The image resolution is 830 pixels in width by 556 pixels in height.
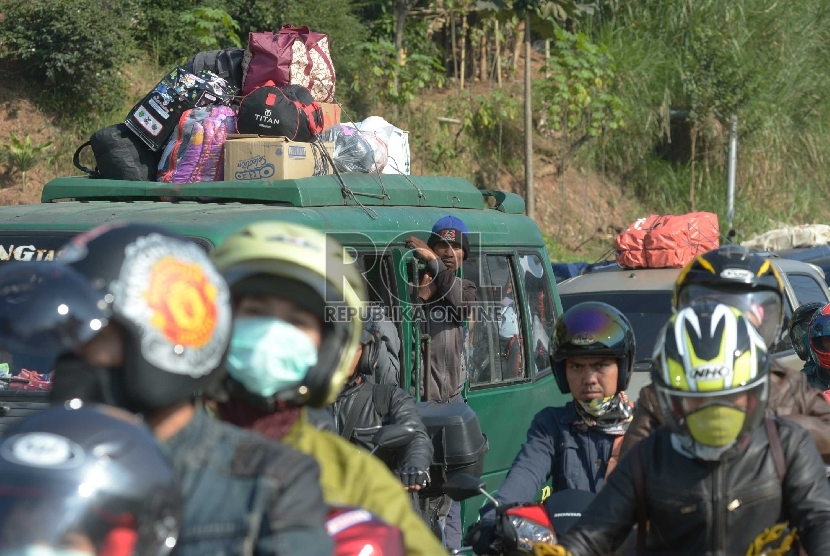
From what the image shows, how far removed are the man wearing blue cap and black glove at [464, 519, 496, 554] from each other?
9.97ft

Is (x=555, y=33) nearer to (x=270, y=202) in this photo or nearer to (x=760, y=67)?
(x=760, y=67)

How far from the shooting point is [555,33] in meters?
19.3

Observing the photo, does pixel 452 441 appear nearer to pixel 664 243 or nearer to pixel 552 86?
pixel 664 243

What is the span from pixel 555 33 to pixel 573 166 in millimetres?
4659

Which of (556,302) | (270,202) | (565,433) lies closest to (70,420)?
(565,433)

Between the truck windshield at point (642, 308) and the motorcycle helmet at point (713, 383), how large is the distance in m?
5.19

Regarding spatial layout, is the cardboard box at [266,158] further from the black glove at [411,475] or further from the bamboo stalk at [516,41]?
the bamboo stalk at [516,41]

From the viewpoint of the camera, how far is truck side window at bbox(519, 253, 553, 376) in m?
7.52

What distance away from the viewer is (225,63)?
757 cm

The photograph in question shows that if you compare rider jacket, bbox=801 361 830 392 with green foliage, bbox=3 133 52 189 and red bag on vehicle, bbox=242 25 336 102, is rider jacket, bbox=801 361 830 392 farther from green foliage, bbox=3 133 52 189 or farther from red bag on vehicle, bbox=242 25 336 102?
green foliage, bbox=3 133 52 189

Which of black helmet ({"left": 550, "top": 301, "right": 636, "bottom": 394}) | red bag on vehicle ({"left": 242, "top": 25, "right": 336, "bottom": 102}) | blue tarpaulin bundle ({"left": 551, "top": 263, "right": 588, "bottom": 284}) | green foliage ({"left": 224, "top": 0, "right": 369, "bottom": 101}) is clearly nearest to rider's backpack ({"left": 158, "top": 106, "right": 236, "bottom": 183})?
red bag on vehicle ({"left": 242, "top": 25, "right": 336, "bottom": 102})

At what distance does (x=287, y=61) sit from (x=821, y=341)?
3.53 meters

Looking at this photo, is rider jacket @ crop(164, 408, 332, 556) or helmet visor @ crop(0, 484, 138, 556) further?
rider jacket @ crop(164, 408, 332, 556)

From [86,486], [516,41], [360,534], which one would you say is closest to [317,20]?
[516,41]
